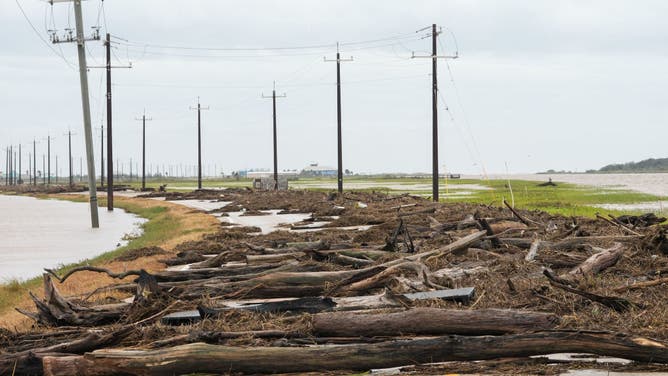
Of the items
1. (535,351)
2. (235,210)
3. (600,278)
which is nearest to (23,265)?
(600,278)

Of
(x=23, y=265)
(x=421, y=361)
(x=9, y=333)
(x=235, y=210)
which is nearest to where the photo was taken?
(x=421, y=361)

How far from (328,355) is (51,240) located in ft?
94.7

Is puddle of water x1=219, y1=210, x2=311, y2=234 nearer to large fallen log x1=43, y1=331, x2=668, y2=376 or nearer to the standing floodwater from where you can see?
the standing floodwater

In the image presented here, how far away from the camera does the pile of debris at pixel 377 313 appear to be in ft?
28.1

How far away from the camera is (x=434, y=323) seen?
9414mm

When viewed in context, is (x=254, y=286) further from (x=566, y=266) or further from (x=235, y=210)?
(x=235, y=210)

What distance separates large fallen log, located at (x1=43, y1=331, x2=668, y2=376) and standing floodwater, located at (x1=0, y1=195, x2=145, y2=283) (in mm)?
13171

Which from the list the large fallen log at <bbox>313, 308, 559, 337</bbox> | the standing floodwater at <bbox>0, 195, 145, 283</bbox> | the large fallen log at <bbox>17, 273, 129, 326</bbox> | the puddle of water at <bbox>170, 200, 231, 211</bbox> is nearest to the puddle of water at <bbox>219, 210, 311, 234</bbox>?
the standing floodwater at <bbox>0, 195, 145, 283</bbox>

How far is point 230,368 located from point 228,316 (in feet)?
8.14

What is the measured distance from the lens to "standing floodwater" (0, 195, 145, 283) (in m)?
25.2

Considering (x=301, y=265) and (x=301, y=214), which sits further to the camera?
(x=301, y=214)

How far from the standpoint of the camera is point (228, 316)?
11.1 m

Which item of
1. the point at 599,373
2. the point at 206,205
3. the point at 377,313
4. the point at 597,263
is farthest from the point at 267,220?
the point at 599,373

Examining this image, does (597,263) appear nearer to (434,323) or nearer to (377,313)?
(377,313)
